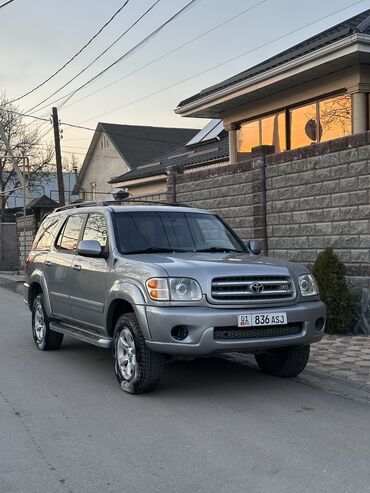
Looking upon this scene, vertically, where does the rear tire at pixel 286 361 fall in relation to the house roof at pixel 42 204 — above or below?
A: below

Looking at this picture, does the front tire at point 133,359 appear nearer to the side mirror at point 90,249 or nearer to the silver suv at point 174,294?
the silver suv at point 174,294

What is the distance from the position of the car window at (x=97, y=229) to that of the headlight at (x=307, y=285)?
2226 millimetres

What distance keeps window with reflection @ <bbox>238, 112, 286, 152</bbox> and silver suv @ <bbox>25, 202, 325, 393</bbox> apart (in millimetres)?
7132

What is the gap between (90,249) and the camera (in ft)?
21.6

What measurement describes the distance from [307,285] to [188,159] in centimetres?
1795

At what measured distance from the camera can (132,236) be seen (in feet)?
22.4

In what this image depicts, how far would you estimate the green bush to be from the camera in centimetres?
894

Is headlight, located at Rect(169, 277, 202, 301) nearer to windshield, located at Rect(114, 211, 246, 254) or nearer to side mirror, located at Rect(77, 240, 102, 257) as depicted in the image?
windshield, located at Rect(114, 211, 246, 254)

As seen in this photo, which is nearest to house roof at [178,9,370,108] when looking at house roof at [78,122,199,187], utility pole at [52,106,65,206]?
utility pole at [52,106,65,206]

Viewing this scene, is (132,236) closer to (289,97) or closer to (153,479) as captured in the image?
(153,479)

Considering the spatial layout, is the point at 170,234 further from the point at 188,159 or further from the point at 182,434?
the point at 188,159

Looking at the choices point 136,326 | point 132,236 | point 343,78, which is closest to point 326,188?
point 343,78

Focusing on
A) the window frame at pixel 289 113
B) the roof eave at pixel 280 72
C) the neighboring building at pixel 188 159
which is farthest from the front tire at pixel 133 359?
the neighboring building at pixel 188 159

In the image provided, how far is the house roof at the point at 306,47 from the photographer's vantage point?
11.0m
